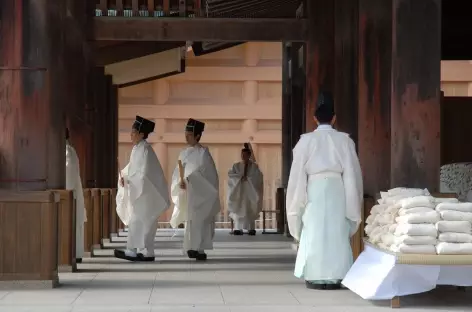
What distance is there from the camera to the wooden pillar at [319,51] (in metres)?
12.5

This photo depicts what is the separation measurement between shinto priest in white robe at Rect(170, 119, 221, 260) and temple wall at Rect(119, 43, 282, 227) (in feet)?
40.1

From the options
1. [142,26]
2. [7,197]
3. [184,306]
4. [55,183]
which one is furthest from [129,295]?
[142,26]

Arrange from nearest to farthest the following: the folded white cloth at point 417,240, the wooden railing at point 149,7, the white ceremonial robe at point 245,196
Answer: the folded white cloth at point 417,240, the wooden railing at point 149,7, the white ceremonial robe at point 245,196

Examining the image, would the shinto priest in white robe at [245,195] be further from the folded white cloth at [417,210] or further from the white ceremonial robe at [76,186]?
the folded white cloth at [417,210]

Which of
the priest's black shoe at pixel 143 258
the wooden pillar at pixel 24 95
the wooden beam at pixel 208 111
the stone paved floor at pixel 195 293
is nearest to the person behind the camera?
the stone paved floor at pixel 195 293

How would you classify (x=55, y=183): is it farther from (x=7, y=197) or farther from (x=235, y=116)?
(x=235, y=116)

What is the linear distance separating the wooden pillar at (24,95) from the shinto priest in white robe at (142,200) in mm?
2728

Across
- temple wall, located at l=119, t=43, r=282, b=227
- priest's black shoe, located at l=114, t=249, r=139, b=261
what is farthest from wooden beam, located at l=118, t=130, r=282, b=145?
priest's black shoe, located at l=114, t=249, r=139, b=261

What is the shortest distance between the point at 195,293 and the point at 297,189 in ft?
3.78

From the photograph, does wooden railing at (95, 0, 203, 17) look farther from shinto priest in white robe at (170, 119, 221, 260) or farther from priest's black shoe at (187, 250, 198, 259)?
priest's black shoe at (187, 250, 198, 259)

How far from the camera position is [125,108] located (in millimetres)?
24219

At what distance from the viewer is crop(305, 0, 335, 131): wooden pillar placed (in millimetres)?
12508

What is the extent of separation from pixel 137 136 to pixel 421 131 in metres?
4.41

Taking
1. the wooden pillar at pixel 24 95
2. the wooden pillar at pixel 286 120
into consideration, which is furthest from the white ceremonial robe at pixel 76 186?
the wooden pillar at pixel 286 120
